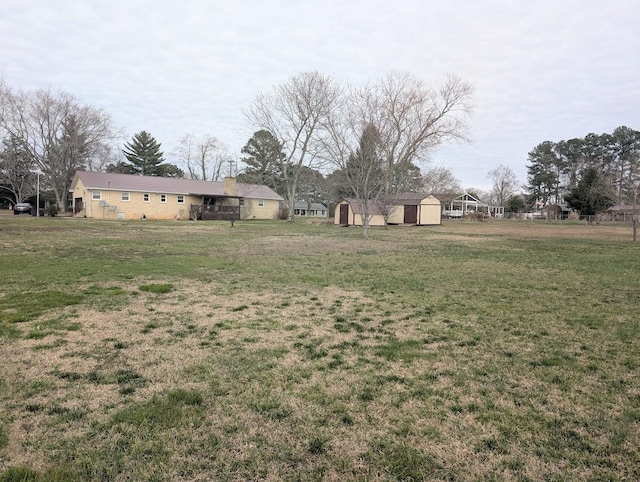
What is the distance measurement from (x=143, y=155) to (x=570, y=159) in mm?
68879

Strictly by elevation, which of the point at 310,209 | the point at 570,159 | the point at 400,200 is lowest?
the point at 400,200

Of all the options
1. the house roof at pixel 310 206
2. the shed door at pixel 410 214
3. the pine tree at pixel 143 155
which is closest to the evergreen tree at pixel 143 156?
the pine tree at pixel 143 155

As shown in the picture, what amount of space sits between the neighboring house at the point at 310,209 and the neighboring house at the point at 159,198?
28.2m

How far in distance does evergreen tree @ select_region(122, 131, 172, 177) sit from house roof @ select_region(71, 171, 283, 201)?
61.8 feet

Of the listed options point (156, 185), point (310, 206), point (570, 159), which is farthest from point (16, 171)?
point (570, 159)

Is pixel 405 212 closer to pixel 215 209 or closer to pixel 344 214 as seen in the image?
pixel 344 214

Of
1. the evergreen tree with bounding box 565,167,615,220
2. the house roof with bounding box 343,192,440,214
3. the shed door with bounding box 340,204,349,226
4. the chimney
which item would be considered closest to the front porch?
the chimney

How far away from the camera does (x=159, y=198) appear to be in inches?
1471

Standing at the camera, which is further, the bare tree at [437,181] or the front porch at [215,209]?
the bare tree at [437,181]

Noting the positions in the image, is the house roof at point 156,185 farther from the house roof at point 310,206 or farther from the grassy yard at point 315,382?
the grassy yard at point 315,382

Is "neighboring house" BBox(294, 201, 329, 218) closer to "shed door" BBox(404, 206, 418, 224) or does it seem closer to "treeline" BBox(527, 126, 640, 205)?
"shed door" BBox(404, 206, 418, 224)

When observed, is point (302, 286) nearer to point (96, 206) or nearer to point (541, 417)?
point (541, 417)

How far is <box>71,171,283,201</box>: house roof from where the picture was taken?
114 feet

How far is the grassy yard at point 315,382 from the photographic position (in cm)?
235
